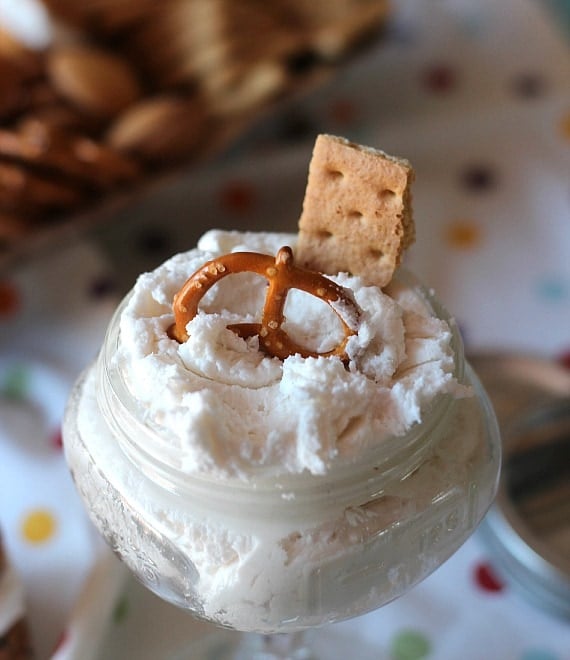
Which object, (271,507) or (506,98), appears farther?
(506,98)

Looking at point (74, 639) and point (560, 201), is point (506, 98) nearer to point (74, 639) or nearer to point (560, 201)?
point (560, 201)

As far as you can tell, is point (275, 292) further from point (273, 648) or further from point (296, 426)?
point (273, 648)

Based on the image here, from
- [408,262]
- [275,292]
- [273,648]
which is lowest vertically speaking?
[273,648]

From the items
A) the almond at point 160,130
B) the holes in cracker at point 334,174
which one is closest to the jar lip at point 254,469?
the holes in cracker at point 334,174

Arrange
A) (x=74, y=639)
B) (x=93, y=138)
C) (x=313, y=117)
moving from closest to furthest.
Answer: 1. (x=74, y=639)
2. (x=93, y=138)
3. (x=313, y=117)

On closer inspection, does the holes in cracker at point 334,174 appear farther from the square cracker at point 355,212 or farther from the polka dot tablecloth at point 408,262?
the polka dot tablecloth at point 408,262

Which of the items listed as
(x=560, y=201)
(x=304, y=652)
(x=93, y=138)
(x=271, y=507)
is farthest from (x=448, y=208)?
(x=271, y=507)

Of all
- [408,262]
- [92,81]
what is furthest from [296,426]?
[92,81]

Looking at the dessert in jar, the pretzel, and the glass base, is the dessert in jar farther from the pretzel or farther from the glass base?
the glass base
